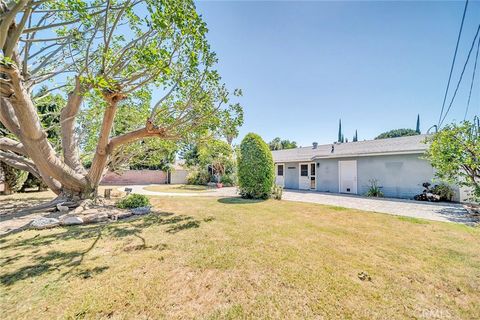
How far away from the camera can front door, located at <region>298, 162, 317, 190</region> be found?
55.5 feet

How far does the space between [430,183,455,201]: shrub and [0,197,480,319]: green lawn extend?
6.32 m

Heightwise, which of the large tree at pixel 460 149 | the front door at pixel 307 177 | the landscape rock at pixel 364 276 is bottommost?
the landscape rock at pixel 364 276

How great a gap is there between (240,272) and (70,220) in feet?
19.5

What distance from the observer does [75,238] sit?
4910 millimetres

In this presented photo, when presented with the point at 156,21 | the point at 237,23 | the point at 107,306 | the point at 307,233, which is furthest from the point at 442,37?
the point at 107,306

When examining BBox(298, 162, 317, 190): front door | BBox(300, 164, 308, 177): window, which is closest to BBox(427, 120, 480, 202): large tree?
BBox(298, 162, 317, 190): front door

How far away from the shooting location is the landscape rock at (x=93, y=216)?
254 inches

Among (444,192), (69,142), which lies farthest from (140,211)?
(444,192)

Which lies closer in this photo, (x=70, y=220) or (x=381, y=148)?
(x=70, y=220)

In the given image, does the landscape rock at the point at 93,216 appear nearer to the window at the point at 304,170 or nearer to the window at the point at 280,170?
the window at the point at 304,170

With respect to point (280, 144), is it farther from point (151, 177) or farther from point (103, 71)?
point (103, 71)

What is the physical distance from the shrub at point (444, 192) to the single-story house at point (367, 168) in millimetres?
582

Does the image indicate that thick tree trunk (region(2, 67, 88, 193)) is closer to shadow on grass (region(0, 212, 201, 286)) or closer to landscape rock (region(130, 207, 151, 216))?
landscape rock (region(130, 207, 151, 216))

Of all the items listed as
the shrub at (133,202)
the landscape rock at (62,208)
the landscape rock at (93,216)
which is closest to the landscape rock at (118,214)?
the landscape rock at (93,216)
